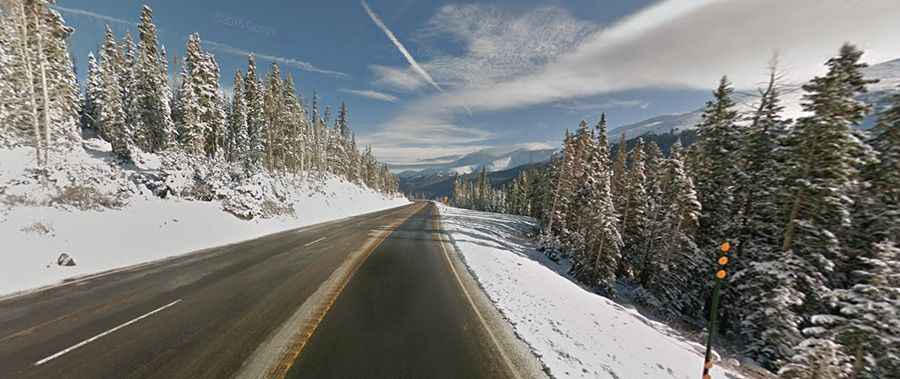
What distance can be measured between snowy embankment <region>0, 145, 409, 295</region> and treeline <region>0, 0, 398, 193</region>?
18.2ft

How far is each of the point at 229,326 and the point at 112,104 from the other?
45134 millimetres

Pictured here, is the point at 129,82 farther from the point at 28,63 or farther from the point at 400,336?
the point at 400,336

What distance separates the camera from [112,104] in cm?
3350

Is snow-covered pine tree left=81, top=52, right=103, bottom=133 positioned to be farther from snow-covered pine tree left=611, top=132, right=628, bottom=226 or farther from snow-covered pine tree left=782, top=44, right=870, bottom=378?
snow-covered pine tree left=782, top=44, right=870, bottom=378

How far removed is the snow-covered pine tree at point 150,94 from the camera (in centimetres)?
3153

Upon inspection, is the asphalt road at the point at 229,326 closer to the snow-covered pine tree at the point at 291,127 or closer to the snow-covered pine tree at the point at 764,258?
the snow-covered pine tree at the point at 764,258

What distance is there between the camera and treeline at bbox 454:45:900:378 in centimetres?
871

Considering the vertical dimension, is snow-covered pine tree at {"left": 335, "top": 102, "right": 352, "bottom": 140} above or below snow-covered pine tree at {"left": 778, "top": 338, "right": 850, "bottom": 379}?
above

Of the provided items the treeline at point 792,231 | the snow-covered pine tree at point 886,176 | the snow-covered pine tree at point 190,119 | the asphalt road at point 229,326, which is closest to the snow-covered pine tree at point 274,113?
the snow-covered pine tree at point 190,119

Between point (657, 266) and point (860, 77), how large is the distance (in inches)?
538

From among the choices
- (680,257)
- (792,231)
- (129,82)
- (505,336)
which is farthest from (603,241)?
(129,82)

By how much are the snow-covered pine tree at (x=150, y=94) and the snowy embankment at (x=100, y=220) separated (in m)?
13.7

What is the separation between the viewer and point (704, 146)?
1984 cm

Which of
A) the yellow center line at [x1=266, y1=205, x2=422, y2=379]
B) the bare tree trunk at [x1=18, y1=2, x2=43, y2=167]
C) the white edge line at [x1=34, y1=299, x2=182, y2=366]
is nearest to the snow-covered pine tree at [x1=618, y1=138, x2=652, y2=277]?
the yellow center line at [x1=266, y1=205, x2=422, y2=379]
